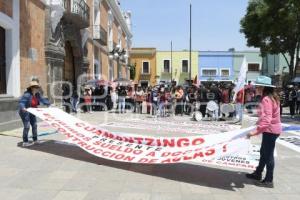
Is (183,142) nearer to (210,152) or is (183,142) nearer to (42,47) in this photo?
(210,152)

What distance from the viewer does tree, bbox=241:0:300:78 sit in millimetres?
27719

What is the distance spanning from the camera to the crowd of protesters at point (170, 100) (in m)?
19.9

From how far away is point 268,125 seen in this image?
6.96 meters

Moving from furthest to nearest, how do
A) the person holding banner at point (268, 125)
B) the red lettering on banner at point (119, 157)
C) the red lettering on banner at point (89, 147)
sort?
the red lettering on banner at point (89, 147) → the red lettering on banner at point (119, 157) → the person holding banner at point (268, 125)

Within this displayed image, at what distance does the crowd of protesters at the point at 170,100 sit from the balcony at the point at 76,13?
10.6 feet

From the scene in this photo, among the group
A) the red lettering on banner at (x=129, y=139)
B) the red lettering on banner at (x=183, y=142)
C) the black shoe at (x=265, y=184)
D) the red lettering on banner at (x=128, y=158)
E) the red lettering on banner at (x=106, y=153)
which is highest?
the red lettering on banner at (x=183, y=142)

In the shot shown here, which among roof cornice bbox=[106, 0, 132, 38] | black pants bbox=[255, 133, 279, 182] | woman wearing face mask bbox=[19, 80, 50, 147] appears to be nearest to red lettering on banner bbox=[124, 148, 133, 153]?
black pants bbox=[255, 133, 279, 182]

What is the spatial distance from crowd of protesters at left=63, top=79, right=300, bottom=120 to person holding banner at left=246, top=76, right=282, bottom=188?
33.8ft

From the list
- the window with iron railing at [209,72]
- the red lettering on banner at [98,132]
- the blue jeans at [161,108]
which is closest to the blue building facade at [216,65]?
the window with iron railing at [209,72]

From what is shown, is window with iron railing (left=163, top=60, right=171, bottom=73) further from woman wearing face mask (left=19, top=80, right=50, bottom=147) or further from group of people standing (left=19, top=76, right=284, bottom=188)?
woman wearing face mask (left=19, top=80, right=50, bottom=147)

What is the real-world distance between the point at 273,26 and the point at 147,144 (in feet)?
78.9

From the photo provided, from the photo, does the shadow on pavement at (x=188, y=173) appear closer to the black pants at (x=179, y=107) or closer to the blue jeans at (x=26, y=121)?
the blue jeans at (x=26, y=121)

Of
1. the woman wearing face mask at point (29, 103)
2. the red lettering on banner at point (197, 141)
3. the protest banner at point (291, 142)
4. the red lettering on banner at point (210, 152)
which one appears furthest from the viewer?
the protest banner at point (291, 142)

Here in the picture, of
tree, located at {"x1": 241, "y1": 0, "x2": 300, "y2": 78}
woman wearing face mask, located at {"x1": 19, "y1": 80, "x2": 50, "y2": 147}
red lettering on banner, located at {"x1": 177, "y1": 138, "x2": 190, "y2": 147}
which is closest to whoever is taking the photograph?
red lettering on banner, located at {"x1": 177, "y1": 138, "x2": 190, "y2": 147}
